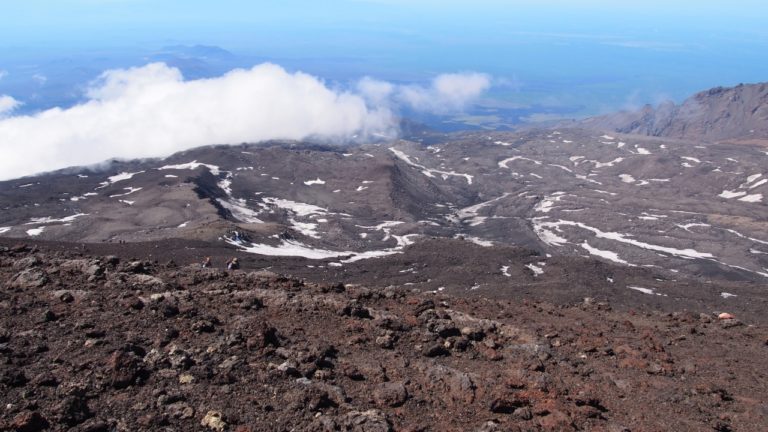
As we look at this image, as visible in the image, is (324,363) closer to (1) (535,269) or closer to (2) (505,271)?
(2) (505,271)

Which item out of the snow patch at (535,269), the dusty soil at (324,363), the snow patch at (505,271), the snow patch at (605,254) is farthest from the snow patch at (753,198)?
the dusty soil at (324,363)

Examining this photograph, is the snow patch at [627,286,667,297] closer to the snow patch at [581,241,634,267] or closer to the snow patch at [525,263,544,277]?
the snow patch at [525,263,544,277]

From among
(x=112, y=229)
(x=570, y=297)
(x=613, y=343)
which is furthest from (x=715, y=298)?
(x=112, y=229)

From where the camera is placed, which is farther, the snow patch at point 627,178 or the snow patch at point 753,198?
the snow patch at point 627,178

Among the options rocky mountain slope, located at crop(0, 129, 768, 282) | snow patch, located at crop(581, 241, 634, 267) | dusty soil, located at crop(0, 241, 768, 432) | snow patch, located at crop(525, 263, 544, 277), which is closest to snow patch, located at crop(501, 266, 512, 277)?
snow patch, located at crop(525, 263, 544, 277)

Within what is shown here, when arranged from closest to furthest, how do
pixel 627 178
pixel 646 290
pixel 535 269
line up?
pixel 646 290 < pixel 535 269 < pixel 627 178

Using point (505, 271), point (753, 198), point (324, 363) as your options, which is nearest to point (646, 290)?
point (505, 271)

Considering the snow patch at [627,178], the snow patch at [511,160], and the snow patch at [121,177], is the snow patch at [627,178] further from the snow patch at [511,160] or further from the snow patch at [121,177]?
the snow patch at [121,177]

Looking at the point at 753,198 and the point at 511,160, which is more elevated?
the point at 753,198
